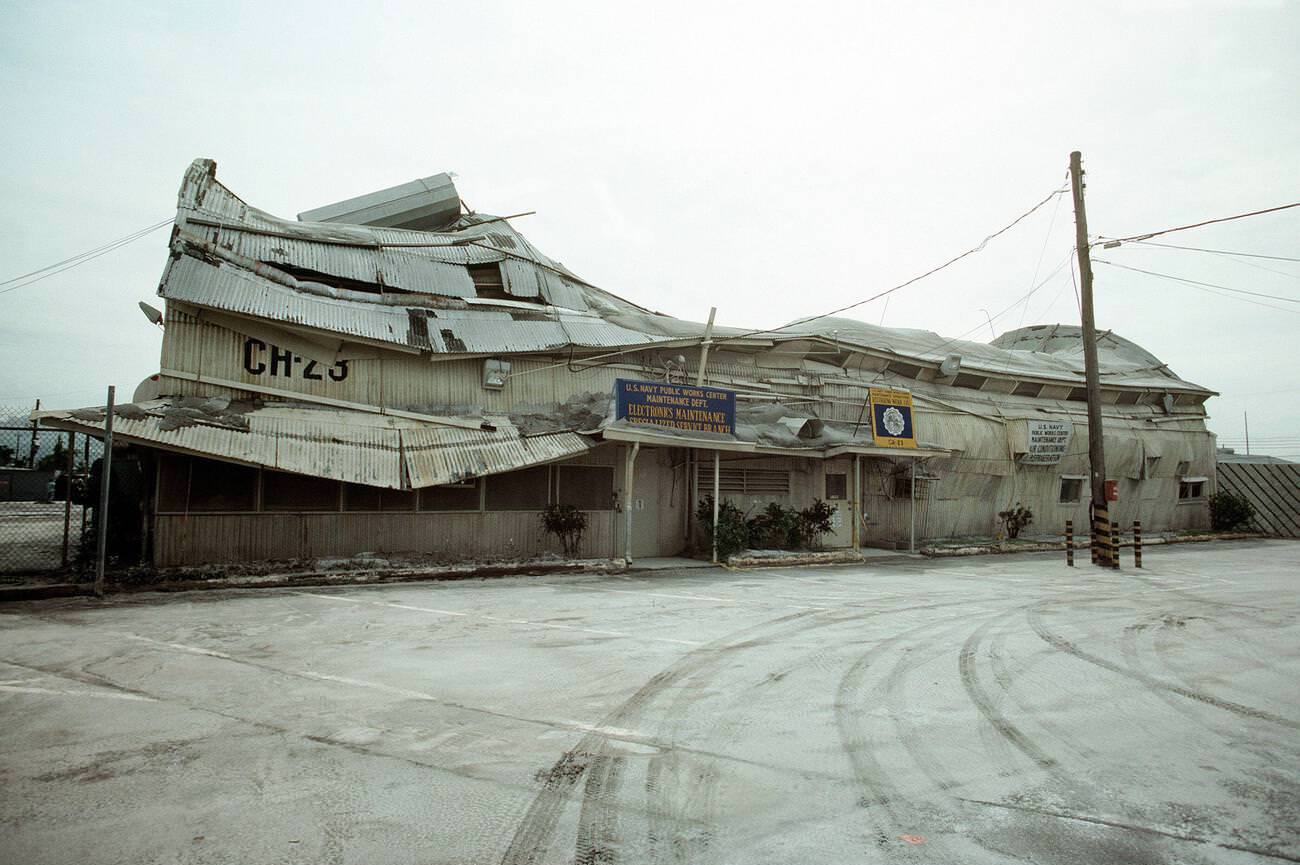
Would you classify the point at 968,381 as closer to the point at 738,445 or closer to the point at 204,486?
the point at 738,445

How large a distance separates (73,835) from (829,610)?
9.10 meters

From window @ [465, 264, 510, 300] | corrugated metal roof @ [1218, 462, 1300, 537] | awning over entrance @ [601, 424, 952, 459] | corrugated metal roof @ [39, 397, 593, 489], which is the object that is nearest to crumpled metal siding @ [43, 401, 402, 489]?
corrugated metal roof @ [39, 397, 593, 489]

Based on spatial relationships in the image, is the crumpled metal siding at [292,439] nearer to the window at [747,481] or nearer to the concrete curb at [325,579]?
the concrete curb at [325,579]

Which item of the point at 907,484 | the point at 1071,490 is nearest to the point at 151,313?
the point at 907,484

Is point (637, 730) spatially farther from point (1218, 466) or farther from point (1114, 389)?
point (1218, 466)

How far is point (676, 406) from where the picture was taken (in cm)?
1598

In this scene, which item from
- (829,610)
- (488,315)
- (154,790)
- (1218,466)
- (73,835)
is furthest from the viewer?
(1218,466)

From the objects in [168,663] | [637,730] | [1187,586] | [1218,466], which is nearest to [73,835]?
[637,730]

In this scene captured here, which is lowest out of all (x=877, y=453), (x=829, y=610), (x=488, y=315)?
(x=829, y=610)

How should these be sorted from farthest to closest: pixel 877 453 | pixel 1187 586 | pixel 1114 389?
pixel 1114 389 → pixel 877 453 → pixel 1187 586

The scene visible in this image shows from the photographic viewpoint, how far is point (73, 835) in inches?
139

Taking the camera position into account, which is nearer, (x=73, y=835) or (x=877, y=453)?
(x=73, y=835)

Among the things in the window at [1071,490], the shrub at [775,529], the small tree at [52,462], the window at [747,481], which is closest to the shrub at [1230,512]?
the window at [1071,490]

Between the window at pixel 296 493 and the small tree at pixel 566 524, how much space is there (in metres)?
4.29
